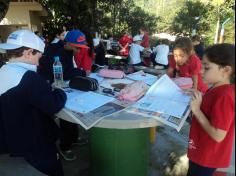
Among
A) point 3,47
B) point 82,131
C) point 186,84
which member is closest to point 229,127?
point 186,84

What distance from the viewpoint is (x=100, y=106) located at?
2180 mm

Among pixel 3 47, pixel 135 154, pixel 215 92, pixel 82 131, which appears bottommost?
pixel 82 131

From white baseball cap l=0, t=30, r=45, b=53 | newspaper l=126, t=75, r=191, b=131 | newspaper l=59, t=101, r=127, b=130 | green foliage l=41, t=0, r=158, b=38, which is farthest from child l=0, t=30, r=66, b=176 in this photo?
green foliage l=41, t=0, r=158, b=38

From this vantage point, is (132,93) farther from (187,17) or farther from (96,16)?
(187,17)

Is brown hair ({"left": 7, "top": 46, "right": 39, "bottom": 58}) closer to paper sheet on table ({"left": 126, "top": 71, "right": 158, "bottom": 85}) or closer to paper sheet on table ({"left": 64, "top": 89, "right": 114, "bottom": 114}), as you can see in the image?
paper sheet on table ({"left": 64, "top": 89, "right": 114, "bottom": 114})

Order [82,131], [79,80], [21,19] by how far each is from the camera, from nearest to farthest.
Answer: [79,80], [82,131], [21,19]

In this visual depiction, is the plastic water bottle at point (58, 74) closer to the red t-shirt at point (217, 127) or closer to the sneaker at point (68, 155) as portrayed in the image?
the sneaker at point (68, 155)

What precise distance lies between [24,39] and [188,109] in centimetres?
129

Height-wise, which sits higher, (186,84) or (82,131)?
(186,84)

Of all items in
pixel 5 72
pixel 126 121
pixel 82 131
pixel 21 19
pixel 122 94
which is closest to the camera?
pixel 126 121

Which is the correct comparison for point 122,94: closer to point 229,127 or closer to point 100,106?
point 100,106

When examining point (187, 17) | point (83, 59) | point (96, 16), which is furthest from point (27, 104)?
point (187, 17)

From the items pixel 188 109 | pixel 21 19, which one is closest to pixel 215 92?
pixel 188 109

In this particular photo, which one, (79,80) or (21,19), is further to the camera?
(21,19)
